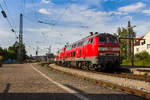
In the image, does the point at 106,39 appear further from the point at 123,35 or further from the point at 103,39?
the point at 123,35

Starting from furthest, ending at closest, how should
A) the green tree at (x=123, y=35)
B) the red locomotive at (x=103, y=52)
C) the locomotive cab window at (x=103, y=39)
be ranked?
1. the green tree at (x=123, y=35)
2. the locomotive cab window at (x=103, y=39)
3. the red locomotive at (x=103, y=52)

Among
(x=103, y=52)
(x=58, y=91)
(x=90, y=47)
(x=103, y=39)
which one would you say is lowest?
(x=58, y=91)

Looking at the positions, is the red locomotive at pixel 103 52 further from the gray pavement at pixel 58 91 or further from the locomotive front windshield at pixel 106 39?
the gray pavement at pixel 58 91

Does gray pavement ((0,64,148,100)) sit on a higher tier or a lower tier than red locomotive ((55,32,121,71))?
lower

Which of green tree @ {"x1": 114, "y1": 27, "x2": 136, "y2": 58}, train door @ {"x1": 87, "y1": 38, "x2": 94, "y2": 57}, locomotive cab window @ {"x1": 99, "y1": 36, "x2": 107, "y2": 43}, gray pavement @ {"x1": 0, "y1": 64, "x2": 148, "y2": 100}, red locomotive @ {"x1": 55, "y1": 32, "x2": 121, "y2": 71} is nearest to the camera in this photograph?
gray pavement @ {"x1": 0, "y1": 64, "x2": 148, "y2": 100}

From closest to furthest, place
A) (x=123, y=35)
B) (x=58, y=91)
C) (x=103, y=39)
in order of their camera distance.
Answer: (x=58, y=91), (x=103, y=39), (x=123, y=35)

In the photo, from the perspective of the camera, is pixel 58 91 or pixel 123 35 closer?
pixel 58 91


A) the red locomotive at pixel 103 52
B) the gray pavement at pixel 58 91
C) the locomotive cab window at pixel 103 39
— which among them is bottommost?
the gray pavement at pixel 58 91

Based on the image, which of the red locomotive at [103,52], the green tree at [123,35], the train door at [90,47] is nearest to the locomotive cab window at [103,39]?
the red locomotive at [103,52]

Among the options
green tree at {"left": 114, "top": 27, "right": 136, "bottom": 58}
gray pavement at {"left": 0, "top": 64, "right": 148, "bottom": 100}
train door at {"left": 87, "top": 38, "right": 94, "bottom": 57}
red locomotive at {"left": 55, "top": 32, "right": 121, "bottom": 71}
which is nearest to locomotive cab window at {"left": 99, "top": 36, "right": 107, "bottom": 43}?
red locomotive at {"left": 55, "top": 32, "right": 121, "bottom": 71}

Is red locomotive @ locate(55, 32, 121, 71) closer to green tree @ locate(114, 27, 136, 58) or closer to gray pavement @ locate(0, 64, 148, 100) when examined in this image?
gray pavement @ locate(0, 64, 148, 100)

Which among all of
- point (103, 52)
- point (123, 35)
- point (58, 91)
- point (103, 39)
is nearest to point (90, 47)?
point (103, 39)

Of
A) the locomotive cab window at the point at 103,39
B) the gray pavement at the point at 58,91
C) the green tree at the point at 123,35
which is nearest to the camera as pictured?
the gray pavement at the point at 58,91

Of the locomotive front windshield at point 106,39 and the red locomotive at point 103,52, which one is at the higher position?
the locomotive front windshield at point 106,39
